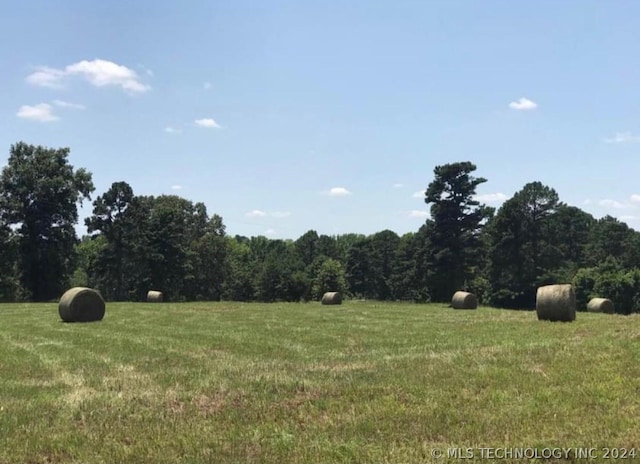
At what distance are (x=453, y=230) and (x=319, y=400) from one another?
6428 centimetres

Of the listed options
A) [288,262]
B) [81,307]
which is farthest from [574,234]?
[81,307]

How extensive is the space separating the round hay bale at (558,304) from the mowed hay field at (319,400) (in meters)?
6.92

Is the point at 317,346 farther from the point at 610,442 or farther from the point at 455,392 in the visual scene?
the point at 610,442

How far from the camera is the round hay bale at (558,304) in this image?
74.0ft

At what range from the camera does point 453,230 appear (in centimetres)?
7131

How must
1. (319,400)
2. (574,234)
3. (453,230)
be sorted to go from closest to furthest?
(319,400) < (453,230) < (574,234)

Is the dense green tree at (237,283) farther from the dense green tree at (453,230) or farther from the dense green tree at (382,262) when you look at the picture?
the dense green tree at (453,230)

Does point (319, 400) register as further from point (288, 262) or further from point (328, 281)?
point (288, 262)

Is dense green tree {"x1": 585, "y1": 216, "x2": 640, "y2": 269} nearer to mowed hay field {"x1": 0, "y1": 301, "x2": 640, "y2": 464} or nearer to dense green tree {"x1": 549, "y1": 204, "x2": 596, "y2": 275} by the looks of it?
dense green tree {"x1": 549, "y1": 204, "x2": 596, "y2": 275}

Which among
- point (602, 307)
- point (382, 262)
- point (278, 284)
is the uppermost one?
point (382, 262)

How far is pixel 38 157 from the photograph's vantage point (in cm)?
6338

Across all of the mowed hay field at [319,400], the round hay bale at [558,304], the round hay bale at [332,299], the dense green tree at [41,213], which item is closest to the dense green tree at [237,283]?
the dense green tree at [41,213]

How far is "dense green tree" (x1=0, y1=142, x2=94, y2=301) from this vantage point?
198 feet

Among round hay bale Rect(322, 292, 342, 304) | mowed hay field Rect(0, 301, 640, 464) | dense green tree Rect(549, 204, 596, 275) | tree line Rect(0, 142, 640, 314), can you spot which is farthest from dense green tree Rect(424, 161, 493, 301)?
mowed hay field Rect(0, 301, 640, 464)
